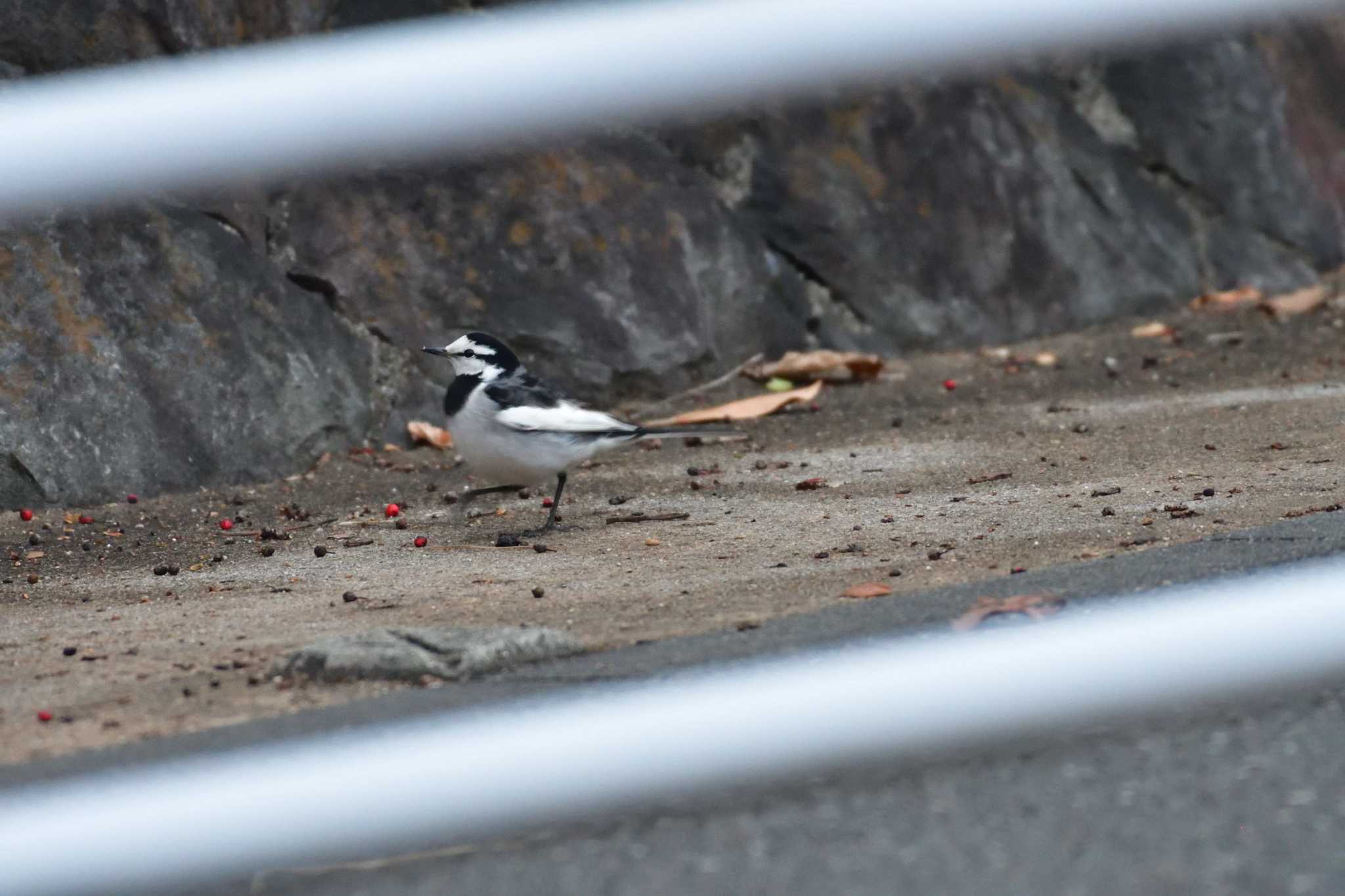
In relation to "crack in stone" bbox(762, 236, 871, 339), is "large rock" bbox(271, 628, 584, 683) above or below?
below

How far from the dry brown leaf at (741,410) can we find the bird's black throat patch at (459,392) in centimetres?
100

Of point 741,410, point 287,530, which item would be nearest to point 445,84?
point 287,530

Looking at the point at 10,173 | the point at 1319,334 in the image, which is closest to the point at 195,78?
the point at 10,173

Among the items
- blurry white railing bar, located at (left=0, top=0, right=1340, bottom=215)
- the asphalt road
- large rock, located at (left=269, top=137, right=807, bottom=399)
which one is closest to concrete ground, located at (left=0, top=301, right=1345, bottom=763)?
large rock, located at (left=269, top=137, right=807, bottom=399)

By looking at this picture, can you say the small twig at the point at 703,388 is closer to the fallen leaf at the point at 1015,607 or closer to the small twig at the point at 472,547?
the small twig at the point at 472,547

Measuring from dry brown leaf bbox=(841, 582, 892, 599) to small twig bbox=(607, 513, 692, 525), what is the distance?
4.20 feet

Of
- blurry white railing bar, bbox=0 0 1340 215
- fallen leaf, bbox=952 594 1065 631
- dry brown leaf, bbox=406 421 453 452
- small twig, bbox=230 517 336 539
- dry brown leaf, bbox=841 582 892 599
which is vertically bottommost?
dry brown leaf, bbox=841 582 892 599

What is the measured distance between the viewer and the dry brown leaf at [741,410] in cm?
575

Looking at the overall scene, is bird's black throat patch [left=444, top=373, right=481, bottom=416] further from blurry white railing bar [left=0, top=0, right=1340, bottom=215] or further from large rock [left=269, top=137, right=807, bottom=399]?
blurry white railing bar [left=0, top=0, right=1340, bottom=215]

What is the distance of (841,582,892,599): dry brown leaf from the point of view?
120 inches

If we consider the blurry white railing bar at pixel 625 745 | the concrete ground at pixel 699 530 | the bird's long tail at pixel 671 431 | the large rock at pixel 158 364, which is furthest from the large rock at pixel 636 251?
the blurry white railing bar at pixel 625 745

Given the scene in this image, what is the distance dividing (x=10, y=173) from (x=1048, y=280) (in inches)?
261

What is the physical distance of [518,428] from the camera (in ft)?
15.0

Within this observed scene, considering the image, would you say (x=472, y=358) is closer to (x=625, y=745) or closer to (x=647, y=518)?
(x=647, y=518)
